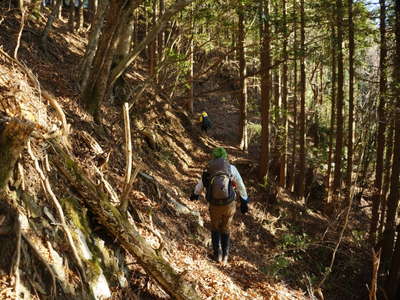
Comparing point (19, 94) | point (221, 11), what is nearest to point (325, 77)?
point (221, 11)

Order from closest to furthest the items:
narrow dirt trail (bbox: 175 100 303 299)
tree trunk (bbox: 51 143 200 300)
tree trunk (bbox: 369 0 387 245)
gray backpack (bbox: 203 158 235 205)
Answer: tree trunk (bbox: 51 143 200 300) → narrow dirt trail (bbox: 175 100 303 299) → gray backpack (bbox: 203 158 235 205) → tree trunk (bbox: 369 0 387 245)

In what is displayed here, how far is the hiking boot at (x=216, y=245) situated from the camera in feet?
21.6

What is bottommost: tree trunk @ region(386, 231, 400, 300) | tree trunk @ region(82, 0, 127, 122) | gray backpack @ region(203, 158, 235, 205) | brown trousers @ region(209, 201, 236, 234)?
tree trunk @ region(386, 231, 400, 300)

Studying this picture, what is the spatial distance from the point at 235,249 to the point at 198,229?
166 cm

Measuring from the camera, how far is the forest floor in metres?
6.04

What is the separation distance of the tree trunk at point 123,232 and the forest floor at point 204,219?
0.95 ft

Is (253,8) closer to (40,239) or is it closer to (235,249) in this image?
(235,249)

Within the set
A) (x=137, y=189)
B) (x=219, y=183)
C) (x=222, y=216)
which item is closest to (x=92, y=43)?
(x=137, y=189)

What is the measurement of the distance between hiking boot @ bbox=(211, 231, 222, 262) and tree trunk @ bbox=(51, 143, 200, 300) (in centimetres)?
196

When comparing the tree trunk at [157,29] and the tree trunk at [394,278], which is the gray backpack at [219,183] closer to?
the tree trunk at [157,29]

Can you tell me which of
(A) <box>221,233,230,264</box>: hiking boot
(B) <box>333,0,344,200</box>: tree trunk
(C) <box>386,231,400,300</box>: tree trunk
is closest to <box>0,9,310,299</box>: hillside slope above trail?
(A) <box>221,233,230,264</box>: hiking boot

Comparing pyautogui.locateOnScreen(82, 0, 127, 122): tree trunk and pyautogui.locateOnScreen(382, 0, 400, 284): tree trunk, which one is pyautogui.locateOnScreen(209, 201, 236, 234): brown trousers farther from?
pyautogui.locateOnScreen(382, 0, 400, 284): tree trunk

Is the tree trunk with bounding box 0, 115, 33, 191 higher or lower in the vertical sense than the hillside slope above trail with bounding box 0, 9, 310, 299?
higher

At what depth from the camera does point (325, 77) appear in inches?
1425
